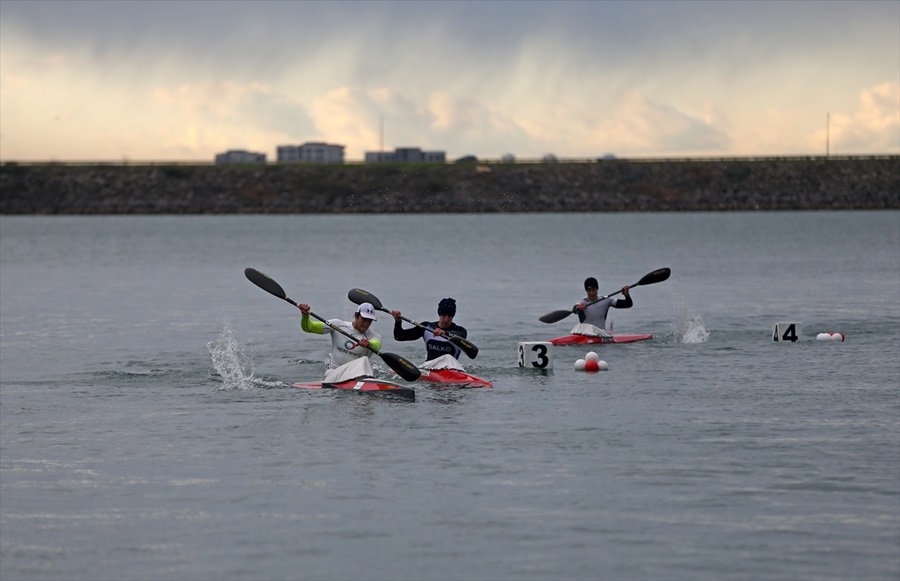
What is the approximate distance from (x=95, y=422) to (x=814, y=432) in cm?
1324

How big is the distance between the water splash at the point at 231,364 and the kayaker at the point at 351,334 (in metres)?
3.02

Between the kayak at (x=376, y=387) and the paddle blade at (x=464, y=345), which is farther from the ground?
the paddle blade at (x=464, y=345)

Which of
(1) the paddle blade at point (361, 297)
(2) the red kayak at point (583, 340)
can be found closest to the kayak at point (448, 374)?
(1) the paddle blade at point (361, 297)

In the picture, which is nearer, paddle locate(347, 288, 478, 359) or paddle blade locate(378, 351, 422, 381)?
paddle blade locate(378, 351, 422, 381)

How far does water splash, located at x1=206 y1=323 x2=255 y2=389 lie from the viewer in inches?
1186

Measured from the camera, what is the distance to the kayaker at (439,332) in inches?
1101

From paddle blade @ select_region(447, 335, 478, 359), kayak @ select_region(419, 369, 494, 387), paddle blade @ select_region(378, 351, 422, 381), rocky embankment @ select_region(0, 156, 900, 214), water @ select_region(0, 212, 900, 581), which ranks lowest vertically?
water @ select_region(0, 212, 900, 581)

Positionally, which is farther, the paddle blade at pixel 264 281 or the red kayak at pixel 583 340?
the red kayak at pixel 583 340

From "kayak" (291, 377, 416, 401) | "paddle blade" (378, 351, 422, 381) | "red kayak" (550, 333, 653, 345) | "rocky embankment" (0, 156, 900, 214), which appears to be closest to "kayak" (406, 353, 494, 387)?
"paddle blade" (378, 351, 422, 381)

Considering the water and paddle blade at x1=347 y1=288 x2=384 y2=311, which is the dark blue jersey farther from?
the water

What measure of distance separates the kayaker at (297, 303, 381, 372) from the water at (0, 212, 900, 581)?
0.96 meters

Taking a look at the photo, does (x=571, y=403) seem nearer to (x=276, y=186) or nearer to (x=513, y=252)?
(x=513, y=252)

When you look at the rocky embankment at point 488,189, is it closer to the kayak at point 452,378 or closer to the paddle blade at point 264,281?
the paddle blade at point 264,281

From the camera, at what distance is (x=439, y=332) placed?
27906 millimetres
